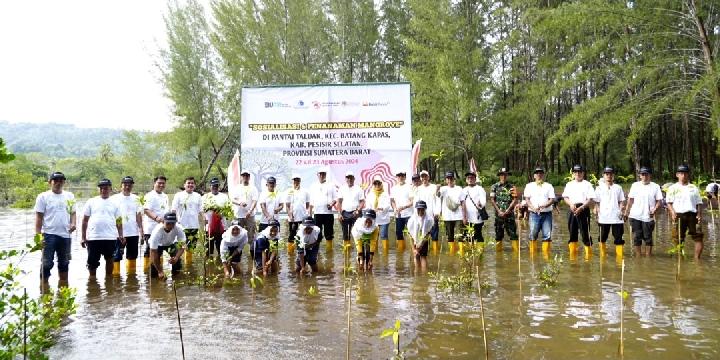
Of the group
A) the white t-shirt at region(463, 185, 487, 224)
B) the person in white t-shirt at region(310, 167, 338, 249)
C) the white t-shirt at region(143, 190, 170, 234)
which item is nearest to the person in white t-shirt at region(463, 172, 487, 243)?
the white t-shirt at region(463, 185, 487, 224)

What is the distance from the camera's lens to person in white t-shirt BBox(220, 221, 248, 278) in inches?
316

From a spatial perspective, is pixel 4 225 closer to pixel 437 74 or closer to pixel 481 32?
pixel 437 74

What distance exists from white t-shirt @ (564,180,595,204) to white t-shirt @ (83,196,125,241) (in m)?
8.18

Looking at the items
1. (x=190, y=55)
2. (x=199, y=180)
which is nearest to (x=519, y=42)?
(x=190, y=55)

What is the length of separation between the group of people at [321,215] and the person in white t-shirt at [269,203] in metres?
0.02

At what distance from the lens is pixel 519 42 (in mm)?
27109

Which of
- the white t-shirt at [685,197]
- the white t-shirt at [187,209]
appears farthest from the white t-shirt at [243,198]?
the white t-shirt at [685,197]

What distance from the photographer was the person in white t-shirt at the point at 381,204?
1056 centimetres

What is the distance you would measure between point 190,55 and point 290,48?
6.29m

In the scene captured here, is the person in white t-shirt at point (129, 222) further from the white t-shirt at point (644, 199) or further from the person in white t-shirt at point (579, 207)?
the white t-shirt at point (644, 199)

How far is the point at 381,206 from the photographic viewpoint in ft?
34.6

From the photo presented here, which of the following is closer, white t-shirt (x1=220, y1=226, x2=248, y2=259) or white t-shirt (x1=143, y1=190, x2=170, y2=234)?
white t-shirt (x1=220, y1=226, x2=248, y2=259)

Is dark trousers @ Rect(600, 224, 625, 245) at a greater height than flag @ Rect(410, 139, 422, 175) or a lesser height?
lesser

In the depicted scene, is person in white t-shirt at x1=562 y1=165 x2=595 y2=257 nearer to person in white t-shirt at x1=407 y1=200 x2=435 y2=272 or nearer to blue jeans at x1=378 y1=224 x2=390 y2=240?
person in white t-shirt at x1=407 y1=200 x2=435 y2=272
